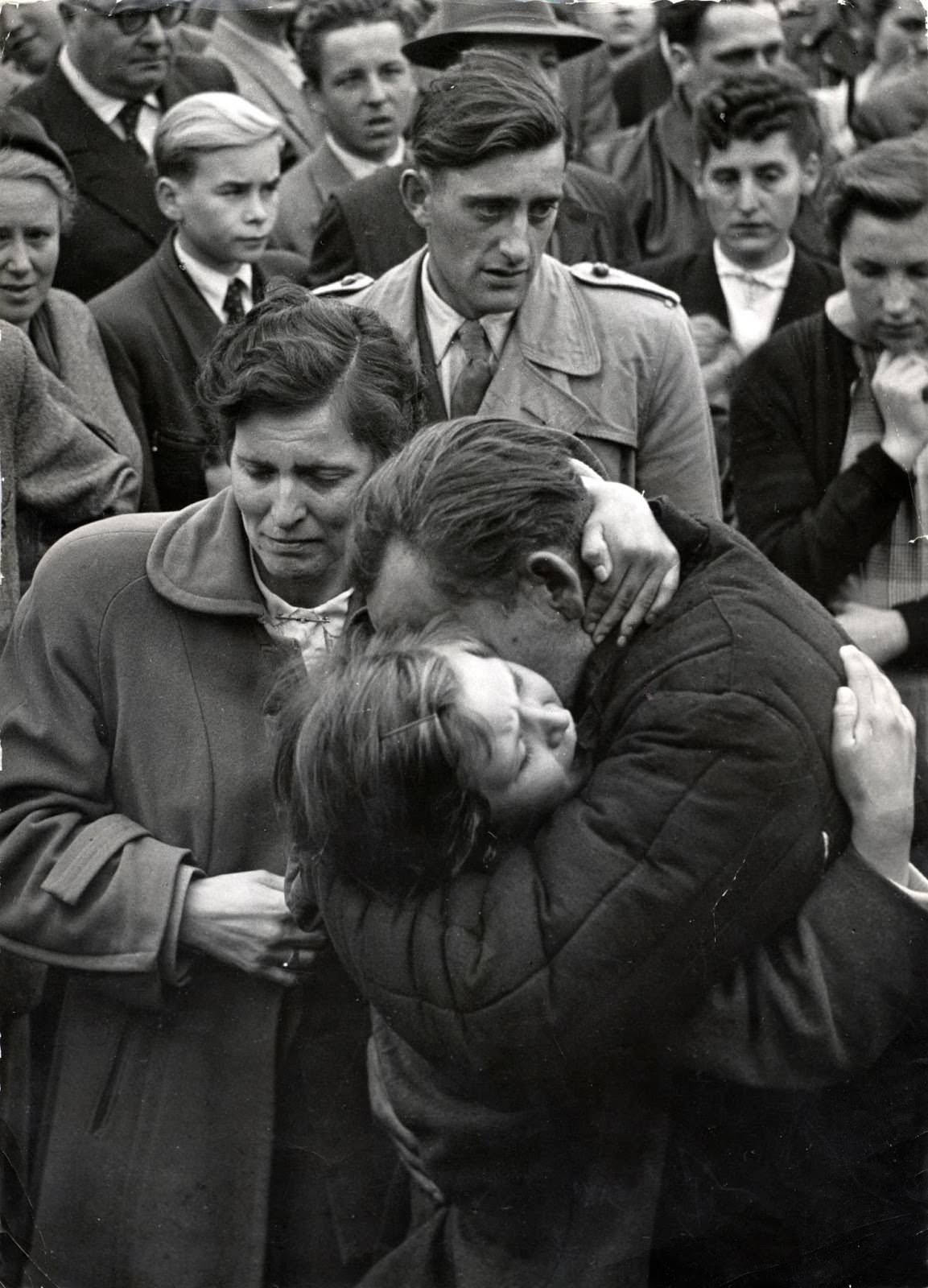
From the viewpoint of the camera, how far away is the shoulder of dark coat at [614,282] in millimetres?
3859

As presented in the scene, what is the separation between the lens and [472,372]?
12.3 feet

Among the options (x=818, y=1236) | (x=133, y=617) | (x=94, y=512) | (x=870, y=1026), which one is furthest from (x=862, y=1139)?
(x=94, y=512)

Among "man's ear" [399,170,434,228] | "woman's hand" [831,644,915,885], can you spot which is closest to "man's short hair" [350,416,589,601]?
"woman's hand" [831,644,915,885]

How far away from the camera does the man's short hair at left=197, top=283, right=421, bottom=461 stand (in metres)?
3.12

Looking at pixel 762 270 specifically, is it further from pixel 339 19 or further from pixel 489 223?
pixel 339 19

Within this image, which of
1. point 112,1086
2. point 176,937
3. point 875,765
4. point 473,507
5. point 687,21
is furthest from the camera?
point 687,21

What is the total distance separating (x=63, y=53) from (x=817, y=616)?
2.21 m

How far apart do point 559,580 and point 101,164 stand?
1888 millimetres

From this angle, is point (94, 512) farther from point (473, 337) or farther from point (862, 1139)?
point (862, 1139)

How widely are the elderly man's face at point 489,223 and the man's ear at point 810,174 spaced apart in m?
0.90

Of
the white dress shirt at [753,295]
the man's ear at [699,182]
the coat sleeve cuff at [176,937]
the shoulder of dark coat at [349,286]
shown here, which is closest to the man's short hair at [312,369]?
the shoulder of dark coat at [349,286]

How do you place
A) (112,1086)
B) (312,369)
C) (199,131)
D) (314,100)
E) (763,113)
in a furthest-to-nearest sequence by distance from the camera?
(314,100)
(763,113)
(199,131)
(112,1086)
(312,369)

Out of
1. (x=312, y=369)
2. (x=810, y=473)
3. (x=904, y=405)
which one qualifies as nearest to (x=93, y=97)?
(x=312, y=369)

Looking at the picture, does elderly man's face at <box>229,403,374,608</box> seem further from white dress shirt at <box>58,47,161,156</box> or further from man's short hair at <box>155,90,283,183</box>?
white dress shirt at <box>58,47,161,156</box>
